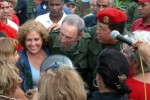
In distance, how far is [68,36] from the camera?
13.4 feet

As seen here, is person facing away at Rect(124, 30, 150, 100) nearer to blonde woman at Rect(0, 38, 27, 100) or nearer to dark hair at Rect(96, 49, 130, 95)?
dark hair at Rect(96, 49, 130, 95)

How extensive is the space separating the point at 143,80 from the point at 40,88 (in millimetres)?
964

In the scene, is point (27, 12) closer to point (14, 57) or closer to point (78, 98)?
point (14, 57)

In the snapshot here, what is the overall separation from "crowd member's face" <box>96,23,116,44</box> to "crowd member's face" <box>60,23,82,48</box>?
0.29 metres

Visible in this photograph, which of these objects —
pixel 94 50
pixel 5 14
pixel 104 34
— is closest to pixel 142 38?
pixel 104 34

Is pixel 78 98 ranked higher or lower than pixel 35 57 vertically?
higher

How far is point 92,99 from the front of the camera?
2873 millimetres

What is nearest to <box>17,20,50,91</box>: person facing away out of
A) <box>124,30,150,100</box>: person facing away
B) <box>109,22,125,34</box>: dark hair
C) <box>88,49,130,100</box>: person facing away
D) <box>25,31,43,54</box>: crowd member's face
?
<box>25,31,43,54</box>: crowd member's face

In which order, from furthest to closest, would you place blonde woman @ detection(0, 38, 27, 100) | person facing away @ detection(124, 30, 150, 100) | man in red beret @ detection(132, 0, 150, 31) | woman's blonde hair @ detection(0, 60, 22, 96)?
man in red beret @ detection(132, 0, 150, 31)
blonde woman @ detection(0, 38, 27, 100)
person facing away @ detection(124, 30, 150, 100)
woman's blonde hair @ detection(0, 60, 22, 96)

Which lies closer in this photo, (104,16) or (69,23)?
(104,16)

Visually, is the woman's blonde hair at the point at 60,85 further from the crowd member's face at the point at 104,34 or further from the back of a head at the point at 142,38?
the crowd member's face at the point at 104,34

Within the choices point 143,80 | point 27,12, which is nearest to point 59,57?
point 143,80

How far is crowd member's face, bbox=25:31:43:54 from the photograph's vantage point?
4273 millimetres

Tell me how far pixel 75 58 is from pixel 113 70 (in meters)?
1.31
